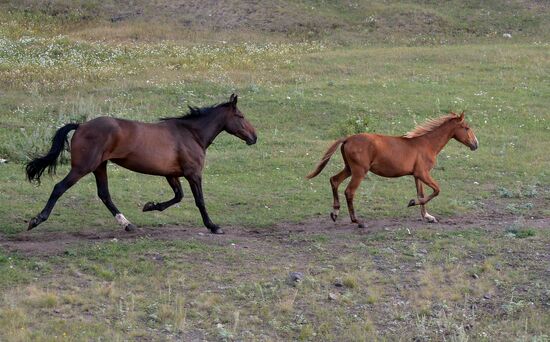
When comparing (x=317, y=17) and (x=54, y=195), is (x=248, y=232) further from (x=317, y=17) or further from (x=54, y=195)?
(x=317, y=17)

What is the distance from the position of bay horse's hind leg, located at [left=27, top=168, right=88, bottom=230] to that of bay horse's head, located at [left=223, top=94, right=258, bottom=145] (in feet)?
8.00

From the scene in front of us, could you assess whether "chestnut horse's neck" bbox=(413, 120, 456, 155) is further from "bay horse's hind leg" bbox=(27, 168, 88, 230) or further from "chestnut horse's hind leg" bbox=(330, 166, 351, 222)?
"bay horse's hind leg" bbox=(27, 168, 88, 230)

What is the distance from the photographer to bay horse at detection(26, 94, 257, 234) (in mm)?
10680

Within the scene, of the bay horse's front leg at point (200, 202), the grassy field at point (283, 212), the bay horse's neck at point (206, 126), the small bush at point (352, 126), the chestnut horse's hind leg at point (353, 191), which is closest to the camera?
the grassy field at point (283, 212)

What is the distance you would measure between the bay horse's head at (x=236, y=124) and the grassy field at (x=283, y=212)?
1.17 metres

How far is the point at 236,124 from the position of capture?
12.3m

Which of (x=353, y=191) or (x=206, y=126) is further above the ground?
(x=206, y=126)

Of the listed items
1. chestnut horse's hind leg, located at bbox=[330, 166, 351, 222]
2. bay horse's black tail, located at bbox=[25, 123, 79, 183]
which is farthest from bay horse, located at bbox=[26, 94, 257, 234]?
chestnut horse's hind leg, located at bbox=[330, 166, 351, 222]

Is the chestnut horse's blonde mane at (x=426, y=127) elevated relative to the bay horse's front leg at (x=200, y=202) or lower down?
elevated

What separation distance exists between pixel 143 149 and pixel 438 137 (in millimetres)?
4554

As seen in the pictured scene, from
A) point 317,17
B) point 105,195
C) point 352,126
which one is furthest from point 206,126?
point 317,17

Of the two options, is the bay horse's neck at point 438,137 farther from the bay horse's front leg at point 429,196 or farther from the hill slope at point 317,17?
the hill slope at point 317,17

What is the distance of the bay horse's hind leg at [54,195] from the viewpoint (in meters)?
10.5

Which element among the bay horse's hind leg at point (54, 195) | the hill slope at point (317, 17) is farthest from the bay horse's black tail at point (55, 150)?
the hill slope at point (317, 17)
